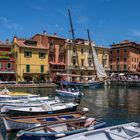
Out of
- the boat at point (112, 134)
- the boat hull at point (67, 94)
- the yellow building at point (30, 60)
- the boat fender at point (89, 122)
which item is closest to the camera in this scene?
the boat at point (112, 134)

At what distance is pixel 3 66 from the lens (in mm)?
69688

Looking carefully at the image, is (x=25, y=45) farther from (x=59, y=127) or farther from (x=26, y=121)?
(x=59, y=127)

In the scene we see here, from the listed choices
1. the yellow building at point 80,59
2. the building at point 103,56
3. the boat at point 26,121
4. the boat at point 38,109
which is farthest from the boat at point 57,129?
the building at point 103,56

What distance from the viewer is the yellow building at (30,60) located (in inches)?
2837

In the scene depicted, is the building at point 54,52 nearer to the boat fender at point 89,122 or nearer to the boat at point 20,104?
the boat at point 20,104

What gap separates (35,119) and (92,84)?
1873 inches

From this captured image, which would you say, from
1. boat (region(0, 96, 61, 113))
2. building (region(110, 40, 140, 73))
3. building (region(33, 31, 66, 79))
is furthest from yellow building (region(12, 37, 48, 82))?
boat (region(0, 96, 61, 113))

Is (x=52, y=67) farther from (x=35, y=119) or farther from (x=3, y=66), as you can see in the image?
(x=35, y=119)

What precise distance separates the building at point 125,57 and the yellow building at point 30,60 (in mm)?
34287

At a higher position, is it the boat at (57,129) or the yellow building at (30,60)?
the yellow building at (30,60)

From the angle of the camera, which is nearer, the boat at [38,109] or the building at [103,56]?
the boat at [38,109]

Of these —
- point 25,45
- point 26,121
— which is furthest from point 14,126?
point 25,45

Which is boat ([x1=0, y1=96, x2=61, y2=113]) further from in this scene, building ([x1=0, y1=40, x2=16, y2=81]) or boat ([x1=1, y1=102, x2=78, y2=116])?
building ([x1=0, y1=40, x2=16, y2=81])

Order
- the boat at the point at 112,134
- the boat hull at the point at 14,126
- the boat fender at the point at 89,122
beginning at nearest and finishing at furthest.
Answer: the boat at the point at 112,134 < the boat fender at the point at 89,122 < the boat hull at the point at 14,126
